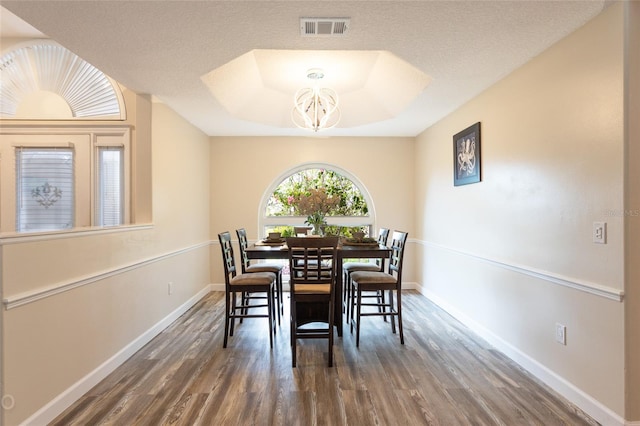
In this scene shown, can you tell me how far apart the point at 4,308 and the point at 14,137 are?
2704 mm

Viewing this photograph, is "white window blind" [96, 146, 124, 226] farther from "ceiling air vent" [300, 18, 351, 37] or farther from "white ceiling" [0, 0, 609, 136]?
"ceiling air vent" [300, 18, 351, 37]

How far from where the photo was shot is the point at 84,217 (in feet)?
11.7

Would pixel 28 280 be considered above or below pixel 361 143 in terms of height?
below

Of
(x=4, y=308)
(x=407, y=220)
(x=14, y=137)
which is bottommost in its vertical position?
(x=4, y=308)

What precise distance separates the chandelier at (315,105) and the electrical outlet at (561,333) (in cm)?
258

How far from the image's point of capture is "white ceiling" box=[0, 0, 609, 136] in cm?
196

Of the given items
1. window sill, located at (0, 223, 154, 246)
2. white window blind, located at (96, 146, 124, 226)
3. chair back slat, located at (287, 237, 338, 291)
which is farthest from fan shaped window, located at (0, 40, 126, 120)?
chair back slat, located at (287, 237, 338, 291)

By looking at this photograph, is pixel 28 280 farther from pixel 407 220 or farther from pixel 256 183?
pixel 407 220

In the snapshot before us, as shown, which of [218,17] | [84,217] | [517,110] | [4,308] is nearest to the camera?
[4,308]

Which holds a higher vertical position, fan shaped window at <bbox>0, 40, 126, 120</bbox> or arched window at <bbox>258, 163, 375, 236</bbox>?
fan shaped window at <bbox>0, 40, 126, 120</bbox>

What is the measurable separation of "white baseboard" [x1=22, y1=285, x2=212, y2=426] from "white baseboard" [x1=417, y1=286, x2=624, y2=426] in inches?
125

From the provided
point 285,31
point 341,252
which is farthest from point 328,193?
point 285,31

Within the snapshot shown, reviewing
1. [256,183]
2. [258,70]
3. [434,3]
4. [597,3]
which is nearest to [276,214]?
[256,183]

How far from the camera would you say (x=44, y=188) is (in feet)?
11.7
